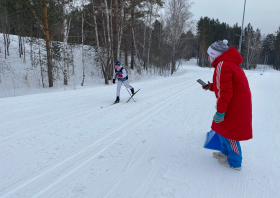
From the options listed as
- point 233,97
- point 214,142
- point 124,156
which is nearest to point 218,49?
point 233,97

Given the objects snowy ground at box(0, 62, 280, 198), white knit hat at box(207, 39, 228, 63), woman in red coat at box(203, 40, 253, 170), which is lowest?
snowy ground at box(0, 62, 280, 198)

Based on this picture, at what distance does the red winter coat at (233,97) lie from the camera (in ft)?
7.39

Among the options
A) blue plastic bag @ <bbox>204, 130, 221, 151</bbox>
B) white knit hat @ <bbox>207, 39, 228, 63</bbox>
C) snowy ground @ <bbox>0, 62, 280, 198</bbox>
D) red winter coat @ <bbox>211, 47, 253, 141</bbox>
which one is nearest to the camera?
snowy ground @ <bbox>0, 62, 280, 198</bbox>

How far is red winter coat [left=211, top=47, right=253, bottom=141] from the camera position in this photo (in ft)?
7.39

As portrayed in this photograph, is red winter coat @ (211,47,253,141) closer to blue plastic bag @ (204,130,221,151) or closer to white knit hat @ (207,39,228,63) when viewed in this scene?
white knit hat @ (207,39,228,63)

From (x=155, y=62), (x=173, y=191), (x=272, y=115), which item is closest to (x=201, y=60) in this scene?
(x=155, y=62)

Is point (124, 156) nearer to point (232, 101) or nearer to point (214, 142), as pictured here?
point (214, 142)

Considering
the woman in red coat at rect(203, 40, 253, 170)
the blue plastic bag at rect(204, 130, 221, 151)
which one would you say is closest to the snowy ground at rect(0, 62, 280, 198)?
the blue plastic bag at rect(204, 130, 221, 151)

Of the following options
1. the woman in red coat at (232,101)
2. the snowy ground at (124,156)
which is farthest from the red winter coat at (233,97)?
the snowy ground at (124,156)

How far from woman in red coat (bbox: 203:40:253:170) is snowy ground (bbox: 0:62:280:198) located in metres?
0.57

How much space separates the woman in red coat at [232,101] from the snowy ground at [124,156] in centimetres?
57

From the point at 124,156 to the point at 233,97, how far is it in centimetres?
187

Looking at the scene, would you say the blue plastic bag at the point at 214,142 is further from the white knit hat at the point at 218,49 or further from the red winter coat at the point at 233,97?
the white knit hat at the point at 218,49

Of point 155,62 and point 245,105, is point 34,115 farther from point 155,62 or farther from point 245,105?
point 155,62
